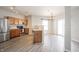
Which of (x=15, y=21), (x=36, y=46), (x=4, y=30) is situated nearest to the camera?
(x=36, y=46)

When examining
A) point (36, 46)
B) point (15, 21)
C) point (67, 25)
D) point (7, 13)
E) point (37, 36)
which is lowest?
point (36, 46)

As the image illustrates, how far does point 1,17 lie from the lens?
7.83 metres

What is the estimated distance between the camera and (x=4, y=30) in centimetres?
758

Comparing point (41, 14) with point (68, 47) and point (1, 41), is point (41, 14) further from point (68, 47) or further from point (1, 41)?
point (68, 47)

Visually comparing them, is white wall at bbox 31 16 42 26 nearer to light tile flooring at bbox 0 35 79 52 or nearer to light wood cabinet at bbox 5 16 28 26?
light wood cabinet at bbox 5 16 28 26

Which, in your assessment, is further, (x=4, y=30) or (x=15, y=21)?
(x=15, y=21)

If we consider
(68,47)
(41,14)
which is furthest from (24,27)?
(68,47)

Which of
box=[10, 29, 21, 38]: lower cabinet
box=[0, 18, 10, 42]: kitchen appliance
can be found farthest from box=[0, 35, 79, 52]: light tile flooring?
box=[0, 18, 10, 42]: kitchen appliance

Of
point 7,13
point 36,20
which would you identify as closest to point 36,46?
point 36,20

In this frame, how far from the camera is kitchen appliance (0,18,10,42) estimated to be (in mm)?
7254

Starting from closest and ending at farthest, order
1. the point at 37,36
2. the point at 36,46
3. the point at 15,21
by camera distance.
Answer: the point at 36,46
the point at 37,36
the point at 15,21

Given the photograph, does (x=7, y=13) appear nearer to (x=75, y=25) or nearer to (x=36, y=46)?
(x=36, y=46)
